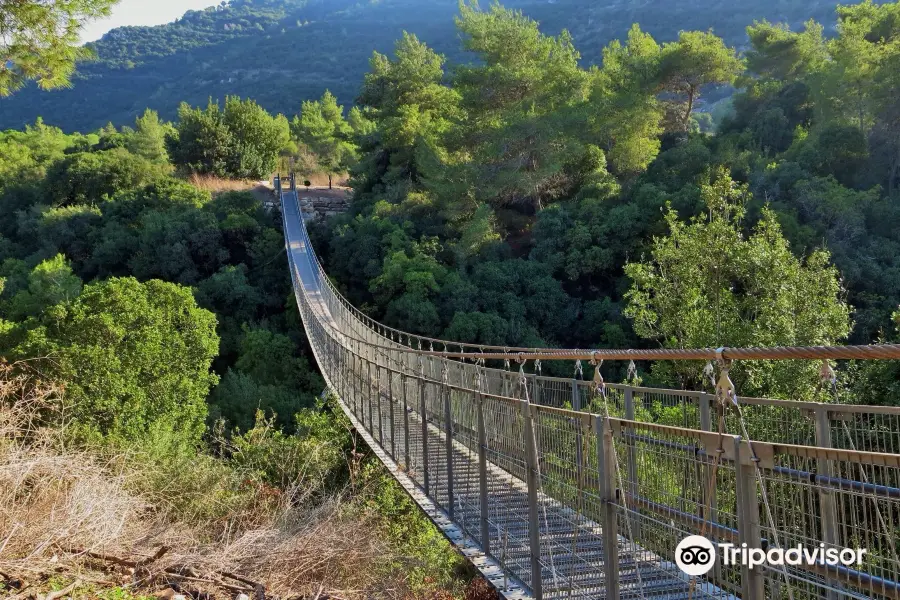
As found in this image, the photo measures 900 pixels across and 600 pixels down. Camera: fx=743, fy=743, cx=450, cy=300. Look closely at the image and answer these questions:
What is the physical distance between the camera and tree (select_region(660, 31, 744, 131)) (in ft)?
60.1

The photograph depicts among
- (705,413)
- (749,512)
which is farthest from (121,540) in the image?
(749,512)

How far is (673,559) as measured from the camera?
1.92 m

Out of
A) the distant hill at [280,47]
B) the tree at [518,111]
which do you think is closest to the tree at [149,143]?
the tree at [518,111]

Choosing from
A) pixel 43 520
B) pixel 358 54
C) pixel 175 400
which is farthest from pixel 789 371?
pixel 358 54

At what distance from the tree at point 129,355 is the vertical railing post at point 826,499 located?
8941 mm

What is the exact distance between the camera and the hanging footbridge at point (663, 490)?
153 centimetres

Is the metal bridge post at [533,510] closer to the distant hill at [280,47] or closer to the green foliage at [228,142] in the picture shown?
the green foliage at [228,142]

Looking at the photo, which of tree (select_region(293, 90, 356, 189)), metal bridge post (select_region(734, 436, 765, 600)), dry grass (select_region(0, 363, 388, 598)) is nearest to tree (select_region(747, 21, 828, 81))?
tree (select_region(293, 90, 356, 189))

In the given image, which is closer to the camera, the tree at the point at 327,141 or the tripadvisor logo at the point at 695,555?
the tripadvisor logo at the point at 695,555

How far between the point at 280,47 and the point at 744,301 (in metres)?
70.4

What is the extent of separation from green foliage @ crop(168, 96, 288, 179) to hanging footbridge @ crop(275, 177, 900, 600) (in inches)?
876

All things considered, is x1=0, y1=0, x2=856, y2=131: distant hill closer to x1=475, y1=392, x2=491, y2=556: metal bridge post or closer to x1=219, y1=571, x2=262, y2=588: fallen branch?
x1=219, y1=571, x2=262, y2=588: fallen branch

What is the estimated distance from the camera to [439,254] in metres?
16.6

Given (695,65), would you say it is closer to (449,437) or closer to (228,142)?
(228,142)
